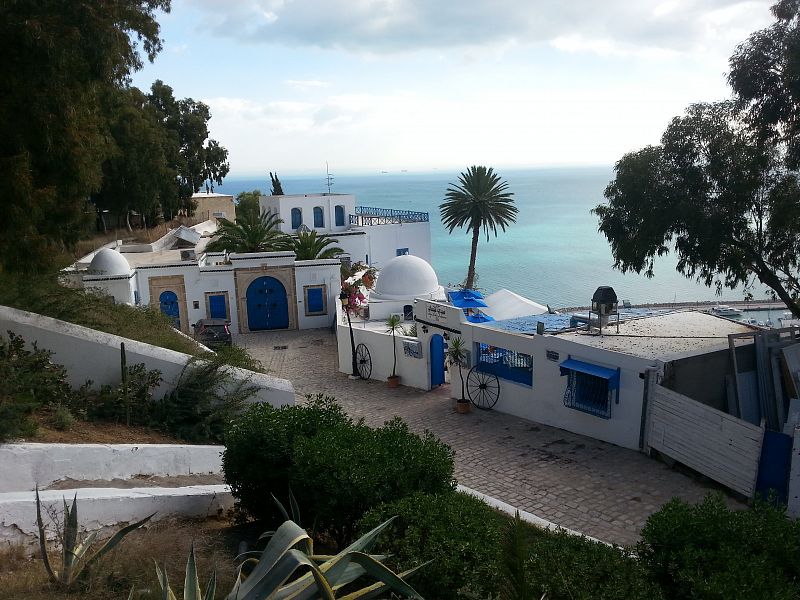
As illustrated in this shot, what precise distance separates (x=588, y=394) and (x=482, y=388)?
3.18m

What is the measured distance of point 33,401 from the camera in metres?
9.64

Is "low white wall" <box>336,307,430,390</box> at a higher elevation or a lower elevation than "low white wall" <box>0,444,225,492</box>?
lower

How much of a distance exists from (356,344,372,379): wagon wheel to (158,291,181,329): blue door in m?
10.0

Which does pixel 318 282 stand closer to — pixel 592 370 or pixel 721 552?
pixel 592 370

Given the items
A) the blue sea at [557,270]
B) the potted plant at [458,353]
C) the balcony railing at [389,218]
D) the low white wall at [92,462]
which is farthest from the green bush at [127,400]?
the blue sea at [557,270]

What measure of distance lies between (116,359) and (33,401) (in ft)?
7.76

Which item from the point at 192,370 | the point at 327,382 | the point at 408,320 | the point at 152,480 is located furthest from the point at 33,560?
the point at 408,320

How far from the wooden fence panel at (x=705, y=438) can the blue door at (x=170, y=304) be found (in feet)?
65.1

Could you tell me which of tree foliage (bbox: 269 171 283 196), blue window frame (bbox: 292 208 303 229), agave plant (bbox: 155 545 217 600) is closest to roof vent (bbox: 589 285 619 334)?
agave plant (bbox: 155 545 217 600)

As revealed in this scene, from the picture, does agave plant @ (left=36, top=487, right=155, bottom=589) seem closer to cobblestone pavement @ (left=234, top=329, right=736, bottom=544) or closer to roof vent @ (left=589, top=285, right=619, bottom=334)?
cobblestone pavement @ (left=234, top=329, right=736, bottom=544)

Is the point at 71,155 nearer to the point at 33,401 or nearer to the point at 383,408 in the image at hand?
the point at 33,401

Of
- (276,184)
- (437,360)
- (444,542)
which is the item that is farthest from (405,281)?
(276,184)

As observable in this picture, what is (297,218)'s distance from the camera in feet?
133

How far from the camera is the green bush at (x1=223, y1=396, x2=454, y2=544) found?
6664mm
